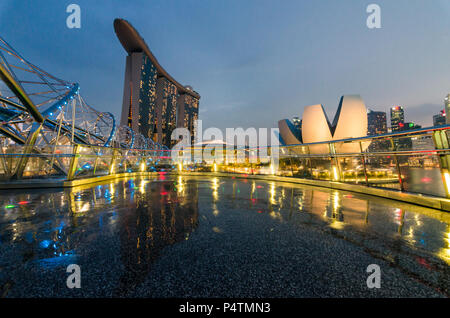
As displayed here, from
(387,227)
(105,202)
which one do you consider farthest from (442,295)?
(105,202)

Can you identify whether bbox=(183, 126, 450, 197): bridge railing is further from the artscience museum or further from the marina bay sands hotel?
the marina bay sands hotel

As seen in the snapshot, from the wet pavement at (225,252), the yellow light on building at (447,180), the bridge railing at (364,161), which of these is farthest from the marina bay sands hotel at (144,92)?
the yellow light on building at (447,180)

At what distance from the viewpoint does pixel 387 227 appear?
2.68 m

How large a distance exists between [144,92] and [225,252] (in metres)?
111

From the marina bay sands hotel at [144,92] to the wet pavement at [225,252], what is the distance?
101 m

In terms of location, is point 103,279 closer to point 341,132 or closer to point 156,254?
point 156,254

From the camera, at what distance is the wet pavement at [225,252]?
1.39m

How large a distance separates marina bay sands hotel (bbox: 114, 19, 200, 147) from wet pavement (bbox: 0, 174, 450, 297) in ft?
332

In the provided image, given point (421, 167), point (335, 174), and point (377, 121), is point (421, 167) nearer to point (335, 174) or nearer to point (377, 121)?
point (335, 174)

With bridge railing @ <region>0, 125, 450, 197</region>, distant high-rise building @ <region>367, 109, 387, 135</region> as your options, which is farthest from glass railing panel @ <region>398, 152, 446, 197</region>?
distant high-rise building @ <region>367, 109, 387, 135</region>

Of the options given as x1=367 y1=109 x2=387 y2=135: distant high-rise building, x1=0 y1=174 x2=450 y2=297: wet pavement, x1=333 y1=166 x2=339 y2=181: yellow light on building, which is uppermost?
x1=367 y1=109 x2=387 y2=135: distant high-rise building

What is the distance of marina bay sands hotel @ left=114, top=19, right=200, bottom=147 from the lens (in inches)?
3666
